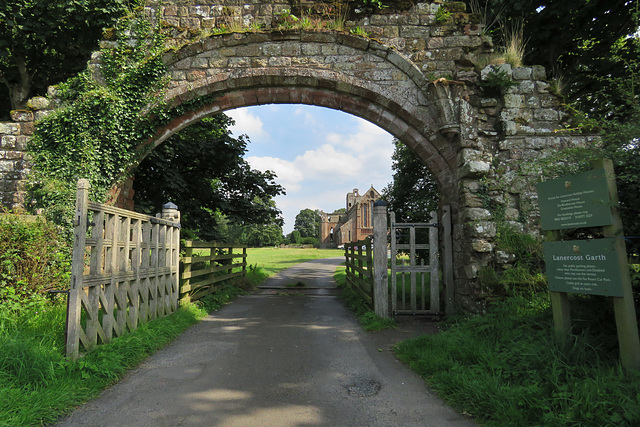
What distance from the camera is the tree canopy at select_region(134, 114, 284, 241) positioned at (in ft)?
31.3

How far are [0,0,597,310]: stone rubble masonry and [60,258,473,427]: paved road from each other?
2929 millimetres

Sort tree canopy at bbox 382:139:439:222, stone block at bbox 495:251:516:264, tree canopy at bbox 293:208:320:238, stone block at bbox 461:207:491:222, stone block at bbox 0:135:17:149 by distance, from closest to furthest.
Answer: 1. stone block at bbox 495:251:516:264
2. stone block at bbox 461:207:491:222
3. stone block at bbox 0:135:17:149
4. tree canopy at bbox 382:139:439:222
5. tree canopy at bbox 293:208:320:238

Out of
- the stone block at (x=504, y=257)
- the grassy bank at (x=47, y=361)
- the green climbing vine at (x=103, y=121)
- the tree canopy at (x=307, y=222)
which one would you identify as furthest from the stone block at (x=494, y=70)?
the tree canopy at (x=307, y=222)

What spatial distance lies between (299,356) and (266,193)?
770 cm

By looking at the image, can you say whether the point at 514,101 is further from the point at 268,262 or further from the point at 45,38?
the point at 268,262

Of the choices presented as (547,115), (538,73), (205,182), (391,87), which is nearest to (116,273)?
(391,87)

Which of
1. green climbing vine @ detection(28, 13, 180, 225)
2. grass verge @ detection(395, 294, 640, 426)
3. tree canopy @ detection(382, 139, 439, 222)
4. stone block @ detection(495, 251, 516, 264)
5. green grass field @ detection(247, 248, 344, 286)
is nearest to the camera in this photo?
grass verge @ detection(395, 294, 640, 426)

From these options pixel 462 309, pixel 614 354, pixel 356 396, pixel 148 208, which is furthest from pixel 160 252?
pixel 614 354

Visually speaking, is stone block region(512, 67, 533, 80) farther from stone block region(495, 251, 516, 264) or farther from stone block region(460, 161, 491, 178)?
stone block region(495, 251, 516, 264)

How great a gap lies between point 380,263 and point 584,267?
3.60 m

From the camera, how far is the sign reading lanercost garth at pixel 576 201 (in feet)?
10.1

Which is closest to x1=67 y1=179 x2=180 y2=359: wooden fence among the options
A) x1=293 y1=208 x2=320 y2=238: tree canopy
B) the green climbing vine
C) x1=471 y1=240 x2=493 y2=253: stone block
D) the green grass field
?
the green climbing vine

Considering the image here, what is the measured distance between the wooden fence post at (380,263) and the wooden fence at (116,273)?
3866 mm

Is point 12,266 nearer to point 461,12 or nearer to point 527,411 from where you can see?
point 527,411
